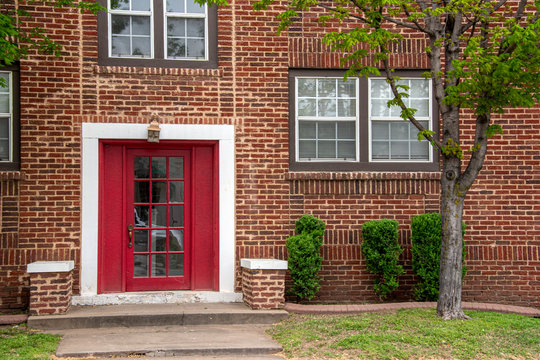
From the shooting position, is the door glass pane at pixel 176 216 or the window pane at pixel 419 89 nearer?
the door glass pane at pixel 176 216

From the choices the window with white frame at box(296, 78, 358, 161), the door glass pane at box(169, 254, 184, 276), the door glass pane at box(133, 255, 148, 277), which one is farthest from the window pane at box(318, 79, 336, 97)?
the door glass pane at box(133, 255, 148, 277)

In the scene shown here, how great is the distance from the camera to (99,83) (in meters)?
8.48

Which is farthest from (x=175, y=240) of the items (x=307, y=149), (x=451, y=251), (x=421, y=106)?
(x=421, y=106)

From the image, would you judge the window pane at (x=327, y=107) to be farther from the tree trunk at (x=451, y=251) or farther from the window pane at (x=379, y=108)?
the tree trunk at (x=451, y=251)

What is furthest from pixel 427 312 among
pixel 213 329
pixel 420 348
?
pixel 213 329

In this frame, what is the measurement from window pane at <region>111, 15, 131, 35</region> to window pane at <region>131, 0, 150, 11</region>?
20 cm

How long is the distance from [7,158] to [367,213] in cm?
524

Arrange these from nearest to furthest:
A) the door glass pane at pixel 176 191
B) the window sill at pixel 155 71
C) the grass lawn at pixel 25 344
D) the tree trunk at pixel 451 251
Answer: the grass lawn at pixel 25 344, the tree trunk at pixel 451 251, the window sill at pixel 155 71, the door glass pane at pixel 176 191

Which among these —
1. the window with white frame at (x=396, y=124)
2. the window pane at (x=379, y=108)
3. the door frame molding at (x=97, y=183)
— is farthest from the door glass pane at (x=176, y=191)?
the window pane at (x=379, y=108)

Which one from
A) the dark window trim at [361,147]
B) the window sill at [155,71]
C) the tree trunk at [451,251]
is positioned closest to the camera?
the tree trunk at [451,251]

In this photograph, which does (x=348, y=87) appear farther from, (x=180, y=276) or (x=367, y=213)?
(x=180, y=276)

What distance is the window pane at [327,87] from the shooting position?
29.9 feet

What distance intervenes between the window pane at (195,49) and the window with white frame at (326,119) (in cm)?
153

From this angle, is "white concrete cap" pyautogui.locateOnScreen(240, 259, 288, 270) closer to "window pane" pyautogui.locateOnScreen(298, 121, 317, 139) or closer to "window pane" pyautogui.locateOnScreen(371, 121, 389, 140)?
"window pane" pyautogui.locateOnScreen(298, 121, 317, 139)
